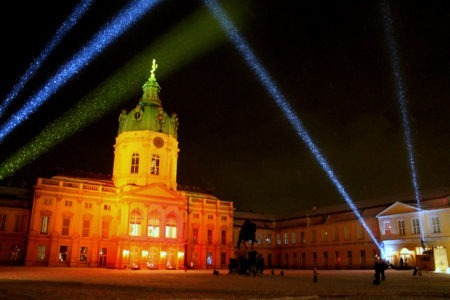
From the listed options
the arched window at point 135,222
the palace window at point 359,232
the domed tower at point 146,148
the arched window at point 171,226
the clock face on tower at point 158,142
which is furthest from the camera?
the palace window at point 359,232

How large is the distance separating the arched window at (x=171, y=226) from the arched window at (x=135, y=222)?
4273 mm

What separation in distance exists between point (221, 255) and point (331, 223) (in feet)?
63.8

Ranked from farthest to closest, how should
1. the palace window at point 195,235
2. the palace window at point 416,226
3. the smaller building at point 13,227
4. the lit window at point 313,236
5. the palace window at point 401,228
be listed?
1. the lit window at point 313,236
2. the palace window at point 195,235
3. the palace window at point 401,228
4. the palace window at point 416,226
5. the smaller building at point 13,227

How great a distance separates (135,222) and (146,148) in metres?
11.2

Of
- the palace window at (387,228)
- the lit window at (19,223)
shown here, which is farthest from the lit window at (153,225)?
the palace window at (387,228)

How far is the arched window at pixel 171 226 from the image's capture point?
59656mm

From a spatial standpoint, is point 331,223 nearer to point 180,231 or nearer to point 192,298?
point 180,231

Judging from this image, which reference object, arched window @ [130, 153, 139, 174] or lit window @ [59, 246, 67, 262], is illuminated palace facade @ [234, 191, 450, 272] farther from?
lit window @ [59, 246, 67, 262]

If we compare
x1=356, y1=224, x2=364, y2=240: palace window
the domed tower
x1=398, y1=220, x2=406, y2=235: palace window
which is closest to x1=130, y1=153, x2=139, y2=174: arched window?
the domed tower

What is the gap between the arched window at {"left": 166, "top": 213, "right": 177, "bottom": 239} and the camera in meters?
59.7

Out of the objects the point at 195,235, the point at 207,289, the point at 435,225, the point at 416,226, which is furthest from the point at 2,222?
the point at 435,225

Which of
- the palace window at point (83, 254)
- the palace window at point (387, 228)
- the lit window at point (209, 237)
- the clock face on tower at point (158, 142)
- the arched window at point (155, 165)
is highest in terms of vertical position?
the clock face on tower at point (158, 142)

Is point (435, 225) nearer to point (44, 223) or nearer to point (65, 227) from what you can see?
point (65, 227)

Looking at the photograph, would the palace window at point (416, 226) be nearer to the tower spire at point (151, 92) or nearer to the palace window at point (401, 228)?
the palace window at point (401, 228)
